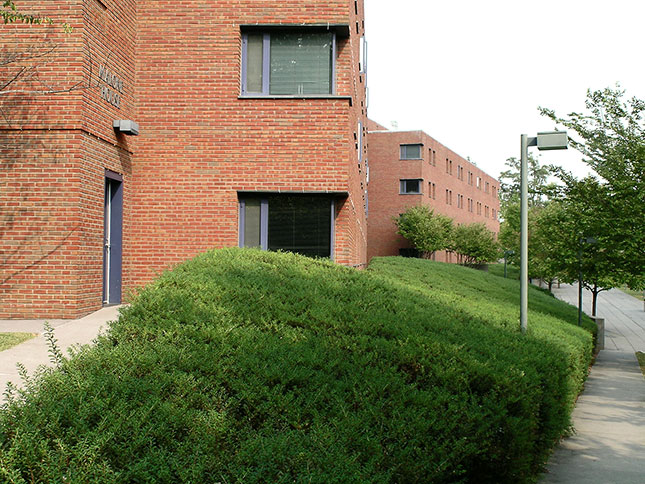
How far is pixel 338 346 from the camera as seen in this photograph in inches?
195

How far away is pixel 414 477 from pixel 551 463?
410cm

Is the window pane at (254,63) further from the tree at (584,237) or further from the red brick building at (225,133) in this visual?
the tree at (584,237)

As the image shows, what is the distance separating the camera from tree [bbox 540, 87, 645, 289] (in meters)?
14.6

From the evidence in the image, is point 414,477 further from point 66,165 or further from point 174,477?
point 66,165

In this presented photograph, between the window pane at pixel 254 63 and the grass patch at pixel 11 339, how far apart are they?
21.5ft

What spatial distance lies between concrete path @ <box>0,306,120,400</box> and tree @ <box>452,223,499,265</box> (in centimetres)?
4556

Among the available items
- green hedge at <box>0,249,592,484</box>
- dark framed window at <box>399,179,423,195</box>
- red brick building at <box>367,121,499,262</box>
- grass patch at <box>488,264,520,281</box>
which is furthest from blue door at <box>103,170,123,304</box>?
grass patch at <box>488,264,520,281</box>

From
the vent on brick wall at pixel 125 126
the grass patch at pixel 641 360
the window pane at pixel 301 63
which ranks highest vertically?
the window pane at pixel 301 63

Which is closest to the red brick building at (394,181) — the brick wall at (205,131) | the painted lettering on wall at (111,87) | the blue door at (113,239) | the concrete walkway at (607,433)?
the concrete walkway at (607,433)

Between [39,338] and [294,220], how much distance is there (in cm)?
555

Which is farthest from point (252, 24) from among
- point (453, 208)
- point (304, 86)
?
point (453, 208)

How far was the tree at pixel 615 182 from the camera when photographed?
1456 cm

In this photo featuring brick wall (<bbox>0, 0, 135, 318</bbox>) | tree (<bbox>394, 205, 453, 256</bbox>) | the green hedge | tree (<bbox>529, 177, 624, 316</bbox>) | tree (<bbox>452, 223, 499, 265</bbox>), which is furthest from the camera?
tree (<bbox>452, 223, 499, 265</bbox>)

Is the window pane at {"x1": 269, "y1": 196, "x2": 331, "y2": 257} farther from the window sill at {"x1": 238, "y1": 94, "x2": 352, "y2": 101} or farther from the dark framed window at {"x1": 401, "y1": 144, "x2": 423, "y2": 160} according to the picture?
the dark framed window at {"x1": 401, "y1": 144, "x2": 423, "y2": 160}
